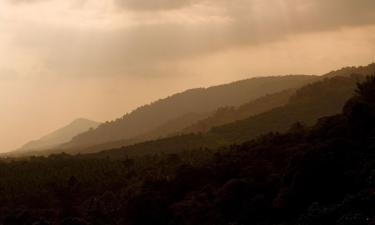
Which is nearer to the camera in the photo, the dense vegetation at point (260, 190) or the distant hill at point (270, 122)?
the dense vegetation at point (260, 190)

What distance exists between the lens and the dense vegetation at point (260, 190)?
27812 millimetres

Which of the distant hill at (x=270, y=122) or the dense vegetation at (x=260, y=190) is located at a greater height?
the distant hill at (x=270, y=122)

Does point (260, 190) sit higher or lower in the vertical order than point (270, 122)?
lower

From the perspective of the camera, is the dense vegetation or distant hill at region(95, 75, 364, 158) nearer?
the dense vegetation

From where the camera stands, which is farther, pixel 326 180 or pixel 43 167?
pixel 43 167

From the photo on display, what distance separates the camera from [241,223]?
31.5 m

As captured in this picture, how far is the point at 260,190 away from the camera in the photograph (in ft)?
115

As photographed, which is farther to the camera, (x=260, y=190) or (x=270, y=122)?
(x=270, y=122)

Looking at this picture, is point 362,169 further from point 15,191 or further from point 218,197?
point 15,191

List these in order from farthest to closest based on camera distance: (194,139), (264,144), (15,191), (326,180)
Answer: (194,139), (15,191), (264,144), (326,180)

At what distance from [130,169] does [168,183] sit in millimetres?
28084

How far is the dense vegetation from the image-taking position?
91.2ft

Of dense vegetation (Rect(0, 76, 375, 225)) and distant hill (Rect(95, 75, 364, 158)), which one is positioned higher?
distant hill (Rect(95, 75, 364, 158))

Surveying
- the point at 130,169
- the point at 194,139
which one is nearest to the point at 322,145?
the point at 130,169
